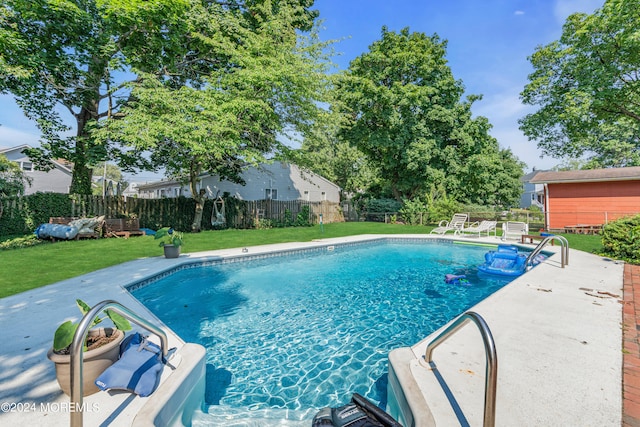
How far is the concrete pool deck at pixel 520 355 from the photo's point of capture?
2.11 metres

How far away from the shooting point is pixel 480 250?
11.5 m

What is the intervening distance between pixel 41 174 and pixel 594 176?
3937cm

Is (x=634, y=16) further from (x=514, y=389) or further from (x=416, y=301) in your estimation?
(x=514, y=389)

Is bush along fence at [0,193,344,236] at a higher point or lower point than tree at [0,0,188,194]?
lower

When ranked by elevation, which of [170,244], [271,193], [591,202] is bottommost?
[170,244]

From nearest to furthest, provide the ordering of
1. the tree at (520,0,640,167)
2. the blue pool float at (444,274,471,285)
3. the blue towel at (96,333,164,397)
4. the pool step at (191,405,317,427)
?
the blue towel at (96,333,164,397), the pool step at (191,405,317,427), the blue pool float at (444,274,471,285), the tree at (520,0,640,167)

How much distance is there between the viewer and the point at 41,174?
2438 cm

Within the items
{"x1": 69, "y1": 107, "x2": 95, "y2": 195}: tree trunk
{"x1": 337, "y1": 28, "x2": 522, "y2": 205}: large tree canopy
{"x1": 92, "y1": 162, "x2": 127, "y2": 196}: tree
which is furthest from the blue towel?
{"x1": 337, "y1": 28, "x2": 522, "y2": 205}: large tree canopy

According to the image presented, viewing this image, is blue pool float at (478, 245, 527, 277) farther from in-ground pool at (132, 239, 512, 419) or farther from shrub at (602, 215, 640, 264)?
shrub at (602, 215, 640, 264)

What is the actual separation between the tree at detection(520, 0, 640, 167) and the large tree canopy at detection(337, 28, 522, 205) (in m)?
5.09

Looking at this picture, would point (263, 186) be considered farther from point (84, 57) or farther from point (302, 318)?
point (302, 318)

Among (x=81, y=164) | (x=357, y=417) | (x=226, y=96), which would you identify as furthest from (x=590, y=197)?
(x=81, y=164)

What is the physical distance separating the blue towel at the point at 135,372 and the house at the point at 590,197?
1942 centimetres

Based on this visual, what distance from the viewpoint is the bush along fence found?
38.4 feet
